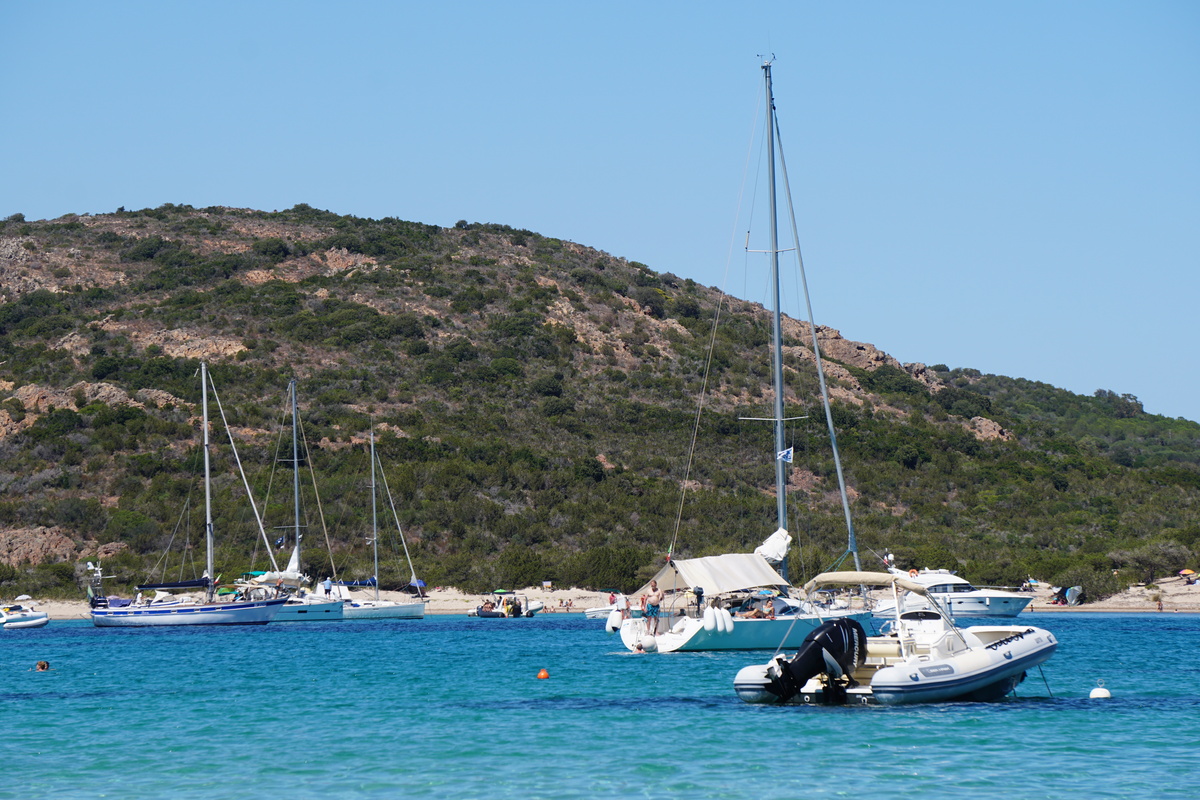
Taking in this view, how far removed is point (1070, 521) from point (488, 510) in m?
31.9

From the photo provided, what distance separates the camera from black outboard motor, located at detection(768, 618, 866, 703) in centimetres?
2216

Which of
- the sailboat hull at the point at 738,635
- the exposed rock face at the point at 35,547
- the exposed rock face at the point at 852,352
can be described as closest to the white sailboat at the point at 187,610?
the exposed rock face at the point at 35,547

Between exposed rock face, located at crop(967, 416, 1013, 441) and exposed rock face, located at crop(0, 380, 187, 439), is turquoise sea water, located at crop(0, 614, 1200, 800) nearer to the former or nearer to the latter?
exposed rock face, located at crop(0, 380, 187, 439)

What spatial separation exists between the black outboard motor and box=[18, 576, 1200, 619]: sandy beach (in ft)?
120

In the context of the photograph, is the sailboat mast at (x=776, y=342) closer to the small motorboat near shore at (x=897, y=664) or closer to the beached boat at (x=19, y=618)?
the small motorboat near shore at (x=897, y=664)

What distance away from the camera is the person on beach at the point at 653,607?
35594 millimetres

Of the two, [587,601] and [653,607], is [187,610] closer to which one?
[587,601]

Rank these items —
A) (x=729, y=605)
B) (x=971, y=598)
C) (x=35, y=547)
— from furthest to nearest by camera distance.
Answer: (x=35, y=547) < (x=971, y=598) < (x=729, y=605)

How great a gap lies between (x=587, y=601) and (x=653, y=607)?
976 inches

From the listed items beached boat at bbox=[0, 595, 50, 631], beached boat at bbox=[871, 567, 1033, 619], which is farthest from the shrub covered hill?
beached boat at bbox=[871, 567, 1033, 619]

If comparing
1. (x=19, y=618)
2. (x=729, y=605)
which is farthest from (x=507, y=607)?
(x=729, y=605)

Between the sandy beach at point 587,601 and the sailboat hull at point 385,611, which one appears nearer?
the sandy beach at point 587,601

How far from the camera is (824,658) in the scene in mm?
22297

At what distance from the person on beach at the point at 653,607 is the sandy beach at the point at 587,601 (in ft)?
74.7
